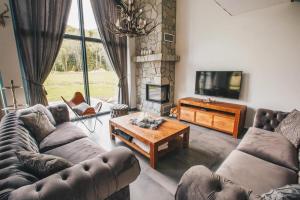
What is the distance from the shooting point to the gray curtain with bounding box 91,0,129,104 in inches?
162

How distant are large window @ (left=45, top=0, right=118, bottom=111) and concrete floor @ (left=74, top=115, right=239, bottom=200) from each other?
4.84 feet

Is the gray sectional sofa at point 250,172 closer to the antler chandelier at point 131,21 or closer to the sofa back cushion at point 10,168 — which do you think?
the sofa back cushion at point 10,168

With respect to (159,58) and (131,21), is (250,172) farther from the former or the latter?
(159,58)

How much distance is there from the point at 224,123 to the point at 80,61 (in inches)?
154

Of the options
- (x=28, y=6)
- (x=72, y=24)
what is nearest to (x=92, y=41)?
(x=72, y=24)

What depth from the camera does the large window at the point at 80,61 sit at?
3893 millimetres

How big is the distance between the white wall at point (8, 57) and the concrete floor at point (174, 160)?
6.47ft

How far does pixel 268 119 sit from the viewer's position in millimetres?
2529

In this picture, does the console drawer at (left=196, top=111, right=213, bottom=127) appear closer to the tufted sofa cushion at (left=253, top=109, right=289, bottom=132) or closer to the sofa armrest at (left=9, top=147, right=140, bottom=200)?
the tufted sofa cushion at (left=253, top=109, right=289, bottom=132)

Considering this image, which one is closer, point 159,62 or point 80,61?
point 80,61

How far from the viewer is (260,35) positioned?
3123 mm

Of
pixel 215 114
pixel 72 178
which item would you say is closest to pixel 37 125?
pixel 72 178

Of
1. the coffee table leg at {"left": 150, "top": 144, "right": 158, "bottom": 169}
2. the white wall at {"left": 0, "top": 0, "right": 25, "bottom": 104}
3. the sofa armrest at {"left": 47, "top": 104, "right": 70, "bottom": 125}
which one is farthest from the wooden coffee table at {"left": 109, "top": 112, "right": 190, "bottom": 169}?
the white wall at {"left": 0, "top": 0, "right": 25, "bottom": 104}

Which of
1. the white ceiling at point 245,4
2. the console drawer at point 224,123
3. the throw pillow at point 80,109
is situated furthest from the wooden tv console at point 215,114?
the throw pillow at point 80,109
